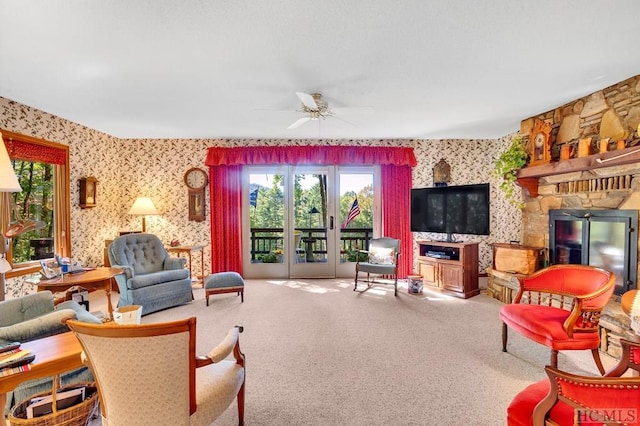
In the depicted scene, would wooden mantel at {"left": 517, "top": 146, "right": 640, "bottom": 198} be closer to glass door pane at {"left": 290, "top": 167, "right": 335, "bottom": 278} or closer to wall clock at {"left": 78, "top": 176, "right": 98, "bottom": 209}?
glass door pane at {"left": 290, "top": 167, "right": 335, "bottom": 278}

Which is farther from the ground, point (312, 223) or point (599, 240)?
point (312, 223)

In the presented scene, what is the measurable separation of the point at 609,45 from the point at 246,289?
5057 mm

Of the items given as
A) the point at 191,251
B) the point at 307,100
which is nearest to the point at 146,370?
the point at 307,100

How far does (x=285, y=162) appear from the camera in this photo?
5566mm

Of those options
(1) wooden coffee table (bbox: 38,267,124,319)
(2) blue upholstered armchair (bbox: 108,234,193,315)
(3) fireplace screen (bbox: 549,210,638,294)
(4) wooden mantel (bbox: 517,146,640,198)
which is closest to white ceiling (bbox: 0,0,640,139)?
(4) wooden mantel (bbox: 517,146,640,198)

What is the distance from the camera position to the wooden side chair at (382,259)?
478 centimetres

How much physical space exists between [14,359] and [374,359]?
2.40 metres

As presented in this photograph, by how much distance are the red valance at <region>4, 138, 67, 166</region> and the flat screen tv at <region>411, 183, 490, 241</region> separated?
5443mm

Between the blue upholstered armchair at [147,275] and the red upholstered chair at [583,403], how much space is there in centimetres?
392

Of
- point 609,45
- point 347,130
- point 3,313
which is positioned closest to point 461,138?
point 347,130

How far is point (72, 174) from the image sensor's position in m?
4.55

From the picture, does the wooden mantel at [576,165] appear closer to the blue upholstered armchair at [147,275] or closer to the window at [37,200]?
the blue upholstered armchair at [147,275]

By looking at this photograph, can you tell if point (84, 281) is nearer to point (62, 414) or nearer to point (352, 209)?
point (62, 414)

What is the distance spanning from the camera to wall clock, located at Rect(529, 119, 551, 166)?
12.6 feet
